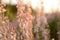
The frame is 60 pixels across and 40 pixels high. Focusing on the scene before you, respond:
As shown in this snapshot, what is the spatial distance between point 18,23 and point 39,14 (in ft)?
2.55

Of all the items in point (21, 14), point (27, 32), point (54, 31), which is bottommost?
point (54, 31)

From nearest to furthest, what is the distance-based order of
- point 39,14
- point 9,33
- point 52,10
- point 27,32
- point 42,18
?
1. point 9,33
2. point 27,32
3. point 39,14
4. point 42,18
5. point 52,10

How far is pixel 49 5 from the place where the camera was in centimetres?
517

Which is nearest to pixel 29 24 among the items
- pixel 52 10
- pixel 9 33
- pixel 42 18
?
pixel 9 33

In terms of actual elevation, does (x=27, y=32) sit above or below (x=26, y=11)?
below

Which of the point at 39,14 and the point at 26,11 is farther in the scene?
the point at 39,14

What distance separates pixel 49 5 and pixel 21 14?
2497 mm

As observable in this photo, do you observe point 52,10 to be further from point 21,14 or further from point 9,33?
point 9,33

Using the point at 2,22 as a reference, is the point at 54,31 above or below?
below

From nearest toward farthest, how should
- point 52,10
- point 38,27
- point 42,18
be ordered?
point 38,27 → point 42,18 → point 52,10

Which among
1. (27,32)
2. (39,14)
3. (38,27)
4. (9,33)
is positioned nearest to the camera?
(9,33)

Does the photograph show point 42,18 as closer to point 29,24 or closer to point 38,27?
point 38,27

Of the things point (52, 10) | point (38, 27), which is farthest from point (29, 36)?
point (52, 10)

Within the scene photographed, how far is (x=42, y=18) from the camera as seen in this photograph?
3.78 metres
